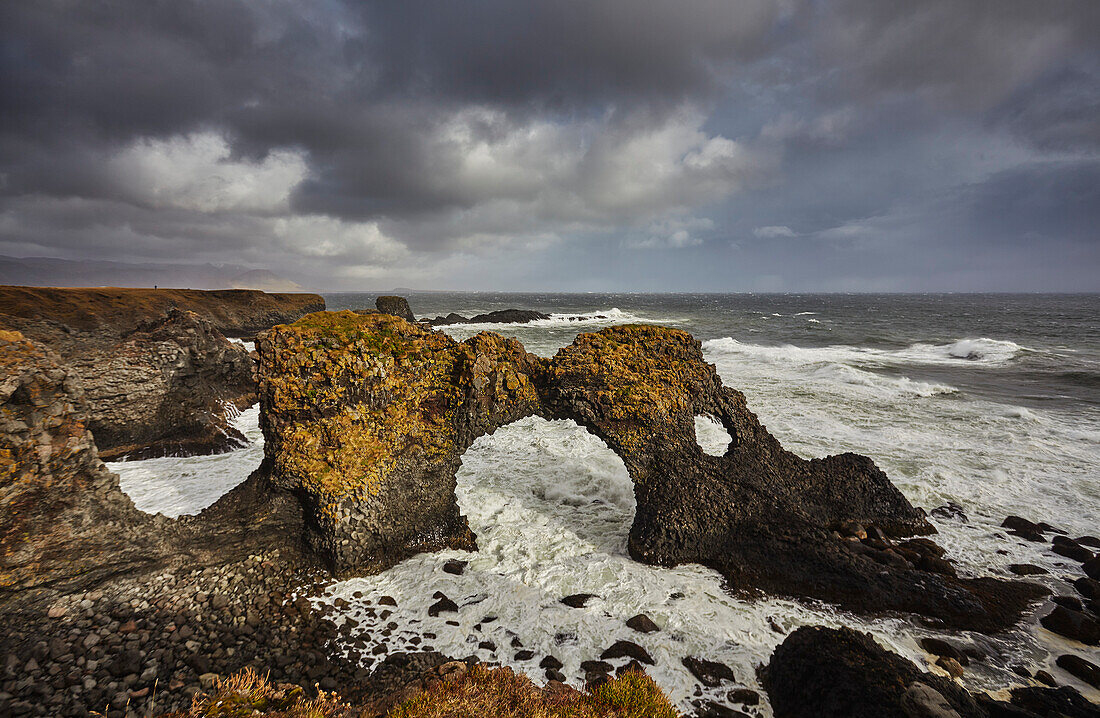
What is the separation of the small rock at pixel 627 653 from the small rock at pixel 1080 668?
25.4 feet

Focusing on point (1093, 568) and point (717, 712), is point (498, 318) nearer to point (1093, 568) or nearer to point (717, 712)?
point (1093, 568)

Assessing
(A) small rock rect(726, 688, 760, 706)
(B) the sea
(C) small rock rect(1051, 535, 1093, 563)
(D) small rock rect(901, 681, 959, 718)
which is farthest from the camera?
(C) small rock rect(1051, 535, 1093, 563)

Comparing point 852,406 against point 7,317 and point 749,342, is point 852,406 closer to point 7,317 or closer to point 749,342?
point 749,342

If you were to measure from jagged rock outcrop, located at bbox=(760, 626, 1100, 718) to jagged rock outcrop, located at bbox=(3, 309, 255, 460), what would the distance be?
20.3m

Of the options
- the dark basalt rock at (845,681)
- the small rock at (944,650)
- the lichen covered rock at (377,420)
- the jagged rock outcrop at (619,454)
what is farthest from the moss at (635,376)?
the small rock at (944,650)

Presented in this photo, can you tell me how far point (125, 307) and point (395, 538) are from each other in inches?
2081

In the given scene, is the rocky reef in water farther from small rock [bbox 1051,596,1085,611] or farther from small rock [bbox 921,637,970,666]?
Answer: small rock [bbox 1051,596,1085,611]

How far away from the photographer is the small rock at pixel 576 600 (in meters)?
9.24

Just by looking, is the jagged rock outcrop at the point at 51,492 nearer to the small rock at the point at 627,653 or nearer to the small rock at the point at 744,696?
the small rock at the point at 627,653

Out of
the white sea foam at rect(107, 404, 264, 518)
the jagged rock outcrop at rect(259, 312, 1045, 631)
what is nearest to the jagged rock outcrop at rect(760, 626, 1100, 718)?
the jagged rock outcrop at rect(259, 312, 1045, 631)

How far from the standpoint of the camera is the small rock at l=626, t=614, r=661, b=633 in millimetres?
8547

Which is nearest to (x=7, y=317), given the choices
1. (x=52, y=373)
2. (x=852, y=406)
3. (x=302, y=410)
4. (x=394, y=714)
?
(x=52, y=373)

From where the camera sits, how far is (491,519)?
509 inches

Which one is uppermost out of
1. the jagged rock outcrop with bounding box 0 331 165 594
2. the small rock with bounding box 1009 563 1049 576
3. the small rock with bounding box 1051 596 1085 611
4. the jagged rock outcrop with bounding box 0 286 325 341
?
the jagged rock outcrop with bounding box 0 286 325 341
